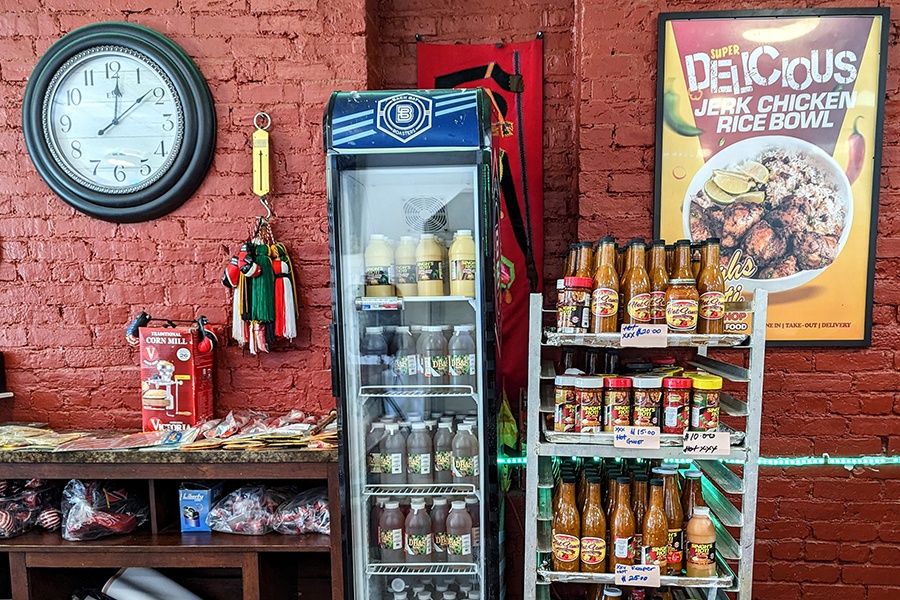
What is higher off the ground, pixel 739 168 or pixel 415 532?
pixel 739 168

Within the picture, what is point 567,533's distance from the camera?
192cm

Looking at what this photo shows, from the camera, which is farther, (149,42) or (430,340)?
(149,42)

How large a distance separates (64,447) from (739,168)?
123 inches

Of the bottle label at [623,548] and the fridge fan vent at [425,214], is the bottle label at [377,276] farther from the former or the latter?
the bottle label at [623,548]

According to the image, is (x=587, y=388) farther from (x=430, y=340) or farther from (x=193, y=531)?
(x=193, y=531)

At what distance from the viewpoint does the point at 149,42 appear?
2.47 m

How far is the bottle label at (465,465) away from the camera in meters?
2.20

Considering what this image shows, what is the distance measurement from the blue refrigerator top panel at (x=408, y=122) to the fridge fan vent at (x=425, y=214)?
1.17 feet

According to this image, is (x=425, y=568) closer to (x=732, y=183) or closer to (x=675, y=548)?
(x=675, y=548)

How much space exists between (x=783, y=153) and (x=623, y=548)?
184 cm

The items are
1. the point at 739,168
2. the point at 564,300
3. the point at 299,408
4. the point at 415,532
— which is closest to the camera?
the point at 564,300

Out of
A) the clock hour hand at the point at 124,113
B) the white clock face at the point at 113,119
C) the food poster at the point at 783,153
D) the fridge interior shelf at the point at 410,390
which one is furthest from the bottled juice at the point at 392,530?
the clock hour hand at the point at 124,113

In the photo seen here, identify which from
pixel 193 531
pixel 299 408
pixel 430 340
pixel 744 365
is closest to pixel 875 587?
pixel 744 365

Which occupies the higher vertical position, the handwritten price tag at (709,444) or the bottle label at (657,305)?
the bottle label at (657,305)
